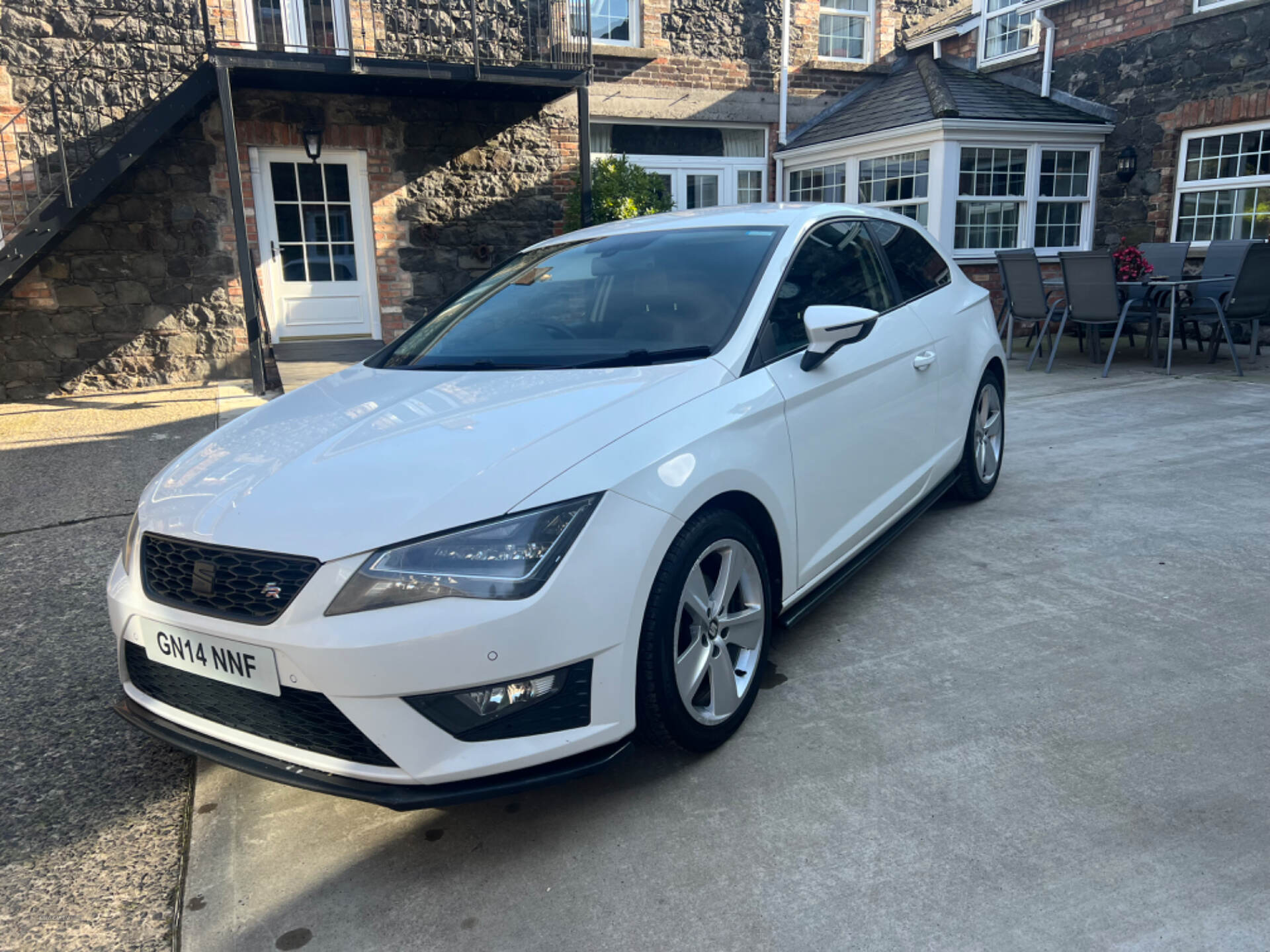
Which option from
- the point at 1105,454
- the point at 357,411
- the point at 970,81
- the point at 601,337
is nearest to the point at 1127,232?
the point at 970,81

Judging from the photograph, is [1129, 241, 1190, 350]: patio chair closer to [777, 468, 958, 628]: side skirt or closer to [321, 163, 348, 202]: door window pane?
[777, 468, 958, 628]: side skirt

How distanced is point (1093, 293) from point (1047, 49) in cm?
572

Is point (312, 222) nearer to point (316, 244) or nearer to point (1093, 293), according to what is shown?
point (316, 244)

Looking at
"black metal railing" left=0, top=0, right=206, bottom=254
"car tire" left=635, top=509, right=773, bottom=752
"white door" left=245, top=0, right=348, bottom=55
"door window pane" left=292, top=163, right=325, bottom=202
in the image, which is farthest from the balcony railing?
"car tire" left=635, top=509, right=773, bottom=752

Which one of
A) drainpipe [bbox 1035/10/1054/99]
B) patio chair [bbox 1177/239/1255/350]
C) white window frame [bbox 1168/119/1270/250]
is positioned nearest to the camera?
patio chair [bbox 1177/239/1255/350]

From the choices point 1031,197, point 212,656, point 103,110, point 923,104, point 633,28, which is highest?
point 633,28

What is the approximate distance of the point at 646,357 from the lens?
2807 millimetres

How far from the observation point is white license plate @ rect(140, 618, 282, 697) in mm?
2025

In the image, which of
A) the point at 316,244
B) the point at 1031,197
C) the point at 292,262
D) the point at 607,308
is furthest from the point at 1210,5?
the point at 607,308

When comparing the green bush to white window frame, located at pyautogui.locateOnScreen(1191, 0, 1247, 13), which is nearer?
white window frame, located at pyautogui.locateOnScreen(1191, 0, 1247, 13)

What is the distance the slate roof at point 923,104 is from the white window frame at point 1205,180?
1.24 metres

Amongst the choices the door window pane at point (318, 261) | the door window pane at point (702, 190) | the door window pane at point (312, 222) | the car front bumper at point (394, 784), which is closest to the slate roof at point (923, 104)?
the door window pane at point (702, 190)

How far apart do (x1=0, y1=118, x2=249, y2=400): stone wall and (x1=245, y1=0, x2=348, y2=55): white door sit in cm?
133

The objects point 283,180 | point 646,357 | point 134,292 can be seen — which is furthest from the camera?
point 283,180
